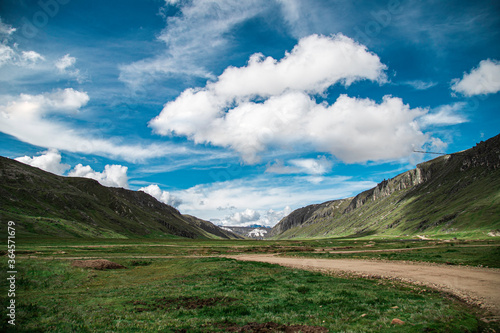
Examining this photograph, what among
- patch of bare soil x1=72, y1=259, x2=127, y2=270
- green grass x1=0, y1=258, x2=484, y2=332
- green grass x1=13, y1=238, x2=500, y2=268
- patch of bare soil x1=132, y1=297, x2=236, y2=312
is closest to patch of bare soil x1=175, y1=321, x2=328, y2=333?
green grass x1=0, y1=258, x2=484, y2=332

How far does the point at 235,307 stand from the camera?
651 inches

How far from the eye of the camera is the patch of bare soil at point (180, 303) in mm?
16852

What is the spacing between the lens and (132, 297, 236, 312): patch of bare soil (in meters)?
16.9

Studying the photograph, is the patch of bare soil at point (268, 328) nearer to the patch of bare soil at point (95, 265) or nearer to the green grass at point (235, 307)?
the green grass at point (235, 307)

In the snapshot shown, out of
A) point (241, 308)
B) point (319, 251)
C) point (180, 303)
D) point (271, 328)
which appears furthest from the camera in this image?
point (319, 251)

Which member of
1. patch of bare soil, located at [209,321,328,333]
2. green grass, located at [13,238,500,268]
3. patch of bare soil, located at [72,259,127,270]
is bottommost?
green grass, located at [13,238,500,268]

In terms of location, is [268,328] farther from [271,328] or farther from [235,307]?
[235,307]

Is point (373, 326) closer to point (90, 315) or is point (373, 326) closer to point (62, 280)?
point (90, 315)

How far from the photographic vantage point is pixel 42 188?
19375 centimetres

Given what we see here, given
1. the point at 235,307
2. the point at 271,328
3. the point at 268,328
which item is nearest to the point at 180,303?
the point at 235,307

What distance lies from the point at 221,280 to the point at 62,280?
54.5ft

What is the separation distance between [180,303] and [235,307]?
424 centimetres

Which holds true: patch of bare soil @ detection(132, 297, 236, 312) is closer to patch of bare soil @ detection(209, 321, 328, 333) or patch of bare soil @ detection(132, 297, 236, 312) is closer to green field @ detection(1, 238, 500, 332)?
green field @ detection(1, 238, 500, 332)

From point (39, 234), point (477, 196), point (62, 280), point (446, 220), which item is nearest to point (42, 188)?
point (39, 234)
